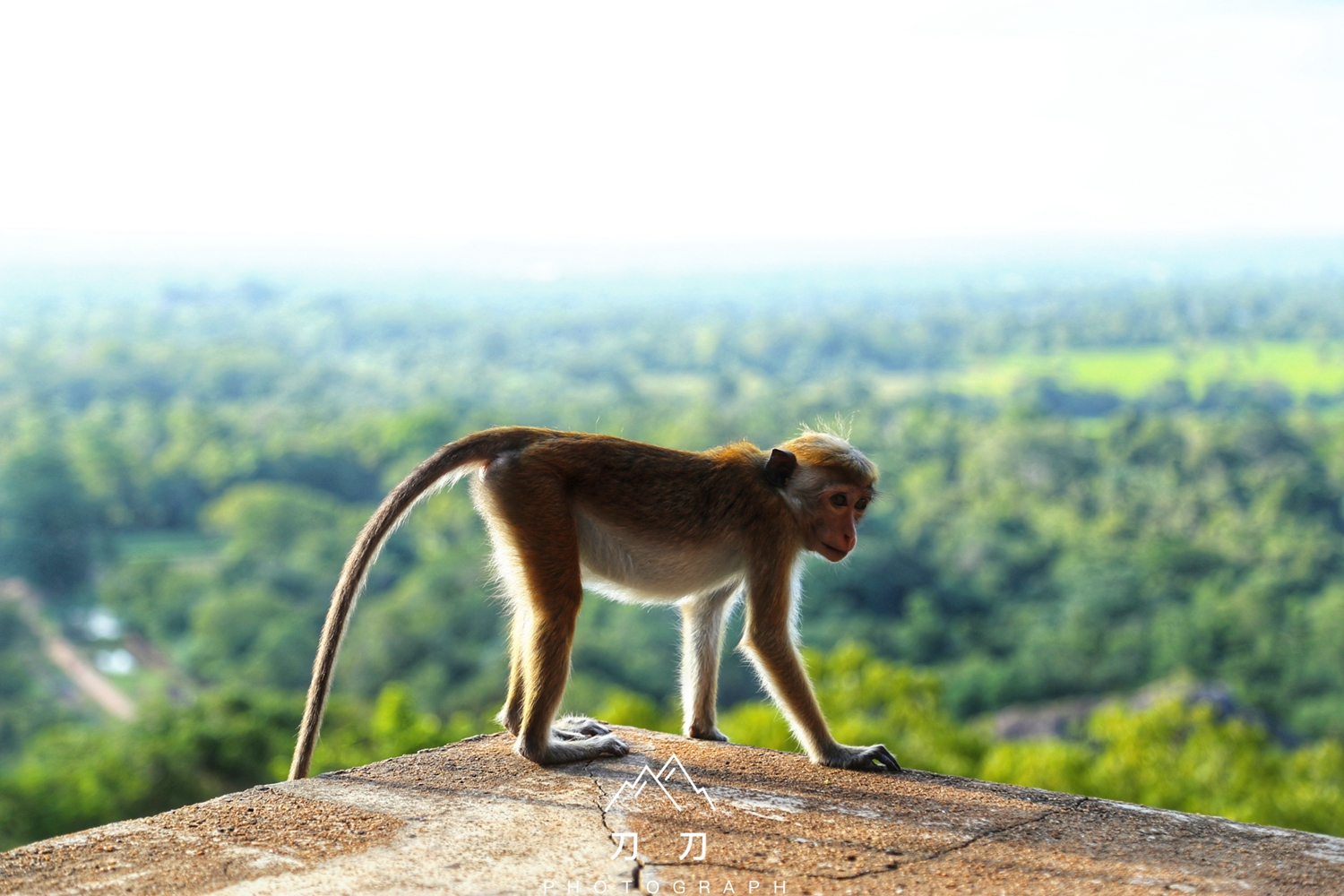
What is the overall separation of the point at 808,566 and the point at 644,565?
0.64 m

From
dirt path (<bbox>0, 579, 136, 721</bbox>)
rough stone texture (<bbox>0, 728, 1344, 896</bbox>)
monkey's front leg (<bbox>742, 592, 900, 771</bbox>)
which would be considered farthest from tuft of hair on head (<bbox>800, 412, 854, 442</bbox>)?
dirt path (<bbox>0, 579, 136, 721</bbox>)

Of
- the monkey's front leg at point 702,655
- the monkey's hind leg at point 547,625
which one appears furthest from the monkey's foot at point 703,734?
the monkey's hind leg at point 547,625

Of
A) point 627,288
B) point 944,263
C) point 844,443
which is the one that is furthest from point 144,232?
point 844,443

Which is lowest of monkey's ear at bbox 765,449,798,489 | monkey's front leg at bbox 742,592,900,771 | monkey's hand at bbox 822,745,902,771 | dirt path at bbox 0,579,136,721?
dirt path at bbox 0,579,136,721

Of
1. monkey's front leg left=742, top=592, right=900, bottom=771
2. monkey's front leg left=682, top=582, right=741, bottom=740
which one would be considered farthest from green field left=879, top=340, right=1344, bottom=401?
monkey's front leg left=742, top=592, right=900, bottom=771

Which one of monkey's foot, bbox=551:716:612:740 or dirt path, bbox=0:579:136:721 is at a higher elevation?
monkey's foot, bbox=551:716:612:740

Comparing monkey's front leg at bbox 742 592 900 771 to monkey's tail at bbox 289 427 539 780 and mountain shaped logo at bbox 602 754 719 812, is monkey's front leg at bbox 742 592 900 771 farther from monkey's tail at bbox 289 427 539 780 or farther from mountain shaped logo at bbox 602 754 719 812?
monkey's tail at bbox 289 427 539 780

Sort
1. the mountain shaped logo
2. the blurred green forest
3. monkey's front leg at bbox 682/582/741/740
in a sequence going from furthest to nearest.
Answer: the blurred green forest → monkey's front leg at bbox 682/582/741/740 → the mountain shaped logo

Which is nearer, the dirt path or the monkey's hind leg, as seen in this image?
the monkey's hind leg

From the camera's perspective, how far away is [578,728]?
409cm

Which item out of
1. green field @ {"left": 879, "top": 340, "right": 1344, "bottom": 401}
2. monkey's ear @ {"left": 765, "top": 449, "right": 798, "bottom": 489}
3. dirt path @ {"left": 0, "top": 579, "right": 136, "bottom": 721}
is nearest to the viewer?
monkey's ear @ {"left": 765, "top": 449, "right": 798, "bottom": 489}

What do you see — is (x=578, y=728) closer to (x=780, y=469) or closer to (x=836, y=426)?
(x=780, y=469)

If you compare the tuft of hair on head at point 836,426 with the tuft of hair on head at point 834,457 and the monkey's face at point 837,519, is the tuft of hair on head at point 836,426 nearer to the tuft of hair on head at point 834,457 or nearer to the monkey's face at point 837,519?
the tuft of hair on head at point 834,457

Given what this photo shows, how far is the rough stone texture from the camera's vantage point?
2.78 meters
